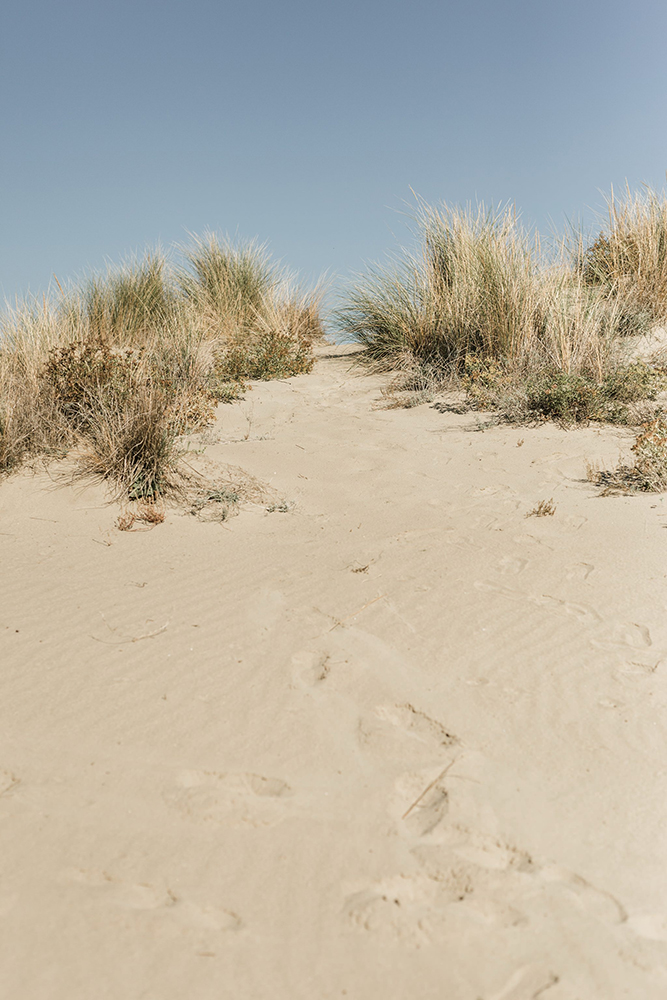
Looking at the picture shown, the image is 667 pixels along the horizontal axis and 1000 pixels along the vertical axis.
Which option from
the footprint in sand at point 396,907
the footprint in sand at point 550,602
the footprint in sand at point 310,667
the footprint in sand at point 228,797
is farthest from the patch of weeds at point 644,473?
the footprint in sand at point 396,907

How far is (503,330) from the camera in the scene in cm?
775

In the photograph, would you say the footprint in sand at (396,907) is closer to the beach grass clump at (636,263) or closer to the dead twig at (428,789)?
the dead twig at (428,789)

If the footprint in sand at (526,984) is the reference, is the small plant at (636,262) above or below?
above

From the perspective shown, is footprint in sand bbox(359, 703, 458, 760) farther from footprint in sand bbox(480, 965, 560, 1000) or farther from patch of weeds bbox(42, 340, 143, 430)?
patch of weeds bbox(42, 340, 143, 430)

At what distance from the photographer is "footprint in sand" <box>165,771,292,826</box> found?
7.00ft

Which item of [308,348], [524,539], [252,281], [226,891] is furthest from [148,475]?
[252,281]

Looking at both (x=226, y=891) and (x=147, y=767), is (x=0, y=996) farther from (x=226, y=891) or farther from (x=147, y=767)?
(x=147, y=767)

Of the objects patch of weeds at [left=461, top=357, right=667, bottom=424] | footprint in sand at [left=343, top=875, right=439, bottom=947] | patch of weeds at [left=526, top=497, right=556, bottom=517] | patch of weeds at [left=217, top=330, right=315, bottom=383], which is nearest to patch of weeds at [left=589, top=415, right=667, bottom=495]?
patch of weeds at [left=526, top=497, right=556, bottom=517]

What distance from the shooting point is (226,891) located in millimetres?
1882

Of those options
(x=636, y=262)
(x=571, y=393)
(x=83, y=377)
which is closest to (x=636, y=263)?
(x=636, y=262)

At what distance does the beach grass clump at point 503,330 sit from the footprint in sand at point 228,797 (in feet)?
16.1

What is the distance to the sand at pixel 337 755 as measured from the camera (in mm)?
1721

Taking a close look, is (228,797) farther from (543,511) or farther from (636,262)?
(636,262)

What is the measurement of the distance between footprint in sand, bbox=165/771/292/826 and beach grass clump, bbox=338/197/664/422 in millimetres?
4899
